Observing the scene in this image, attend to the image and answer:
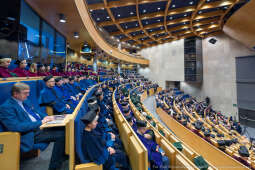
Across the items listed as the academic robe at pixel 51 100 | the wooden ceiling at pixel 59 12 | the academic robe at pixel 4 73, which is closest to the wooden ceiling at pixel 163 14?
the wooden ceiling at pixel 59 12

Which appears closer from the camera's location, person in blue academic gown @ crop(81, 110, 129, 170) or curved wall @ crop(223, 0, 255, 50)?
person in blue academic gown @ crop(81, 110, 129, 170)

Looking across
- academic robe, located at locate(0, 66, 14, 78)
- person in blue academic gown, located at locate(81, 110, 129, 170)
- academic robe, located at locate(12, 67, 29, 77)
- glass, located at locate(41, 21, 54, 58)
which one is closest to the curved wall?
person in blue academic gown, located at locate(81, 110, 129, 170)

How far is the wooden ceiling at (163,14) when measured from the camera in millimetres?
8030

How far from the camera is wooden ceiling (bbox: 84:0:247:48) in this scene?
803cm

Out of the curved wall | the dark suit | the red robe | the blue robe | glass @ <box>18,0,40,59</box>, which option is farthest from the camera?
the curved wall

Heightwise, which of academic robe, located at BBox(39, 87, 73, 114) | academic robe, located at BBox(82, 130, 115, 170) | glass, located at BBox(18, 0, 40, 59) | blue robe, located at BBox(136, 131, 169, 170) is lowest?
blue robe, located at BBox(136, 131, 169, 170)

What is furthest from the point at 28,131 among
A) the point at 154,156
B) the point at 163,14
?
the point at 163,14

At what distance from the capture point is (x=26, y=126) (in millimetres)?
1151

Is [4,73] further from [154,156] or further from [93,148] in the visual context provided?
[154,156]

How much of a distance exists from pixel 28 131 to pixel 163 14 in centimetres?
1086

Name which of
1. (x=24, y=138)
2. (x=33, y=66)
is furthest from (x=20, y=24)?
(x=24, y=138)

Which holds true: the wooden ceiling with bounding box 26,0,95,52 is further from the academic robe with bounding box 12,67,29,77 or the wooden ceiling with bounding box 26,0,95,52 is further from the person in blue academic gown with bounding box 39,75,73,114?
the person in blue academic gown with bounding box 39,75,73,114

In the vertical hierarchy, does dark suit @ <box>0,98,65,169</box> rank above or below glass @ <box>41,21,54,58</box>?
below

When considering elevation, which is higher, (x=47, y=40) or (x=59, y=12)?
(x=59, y=12)
